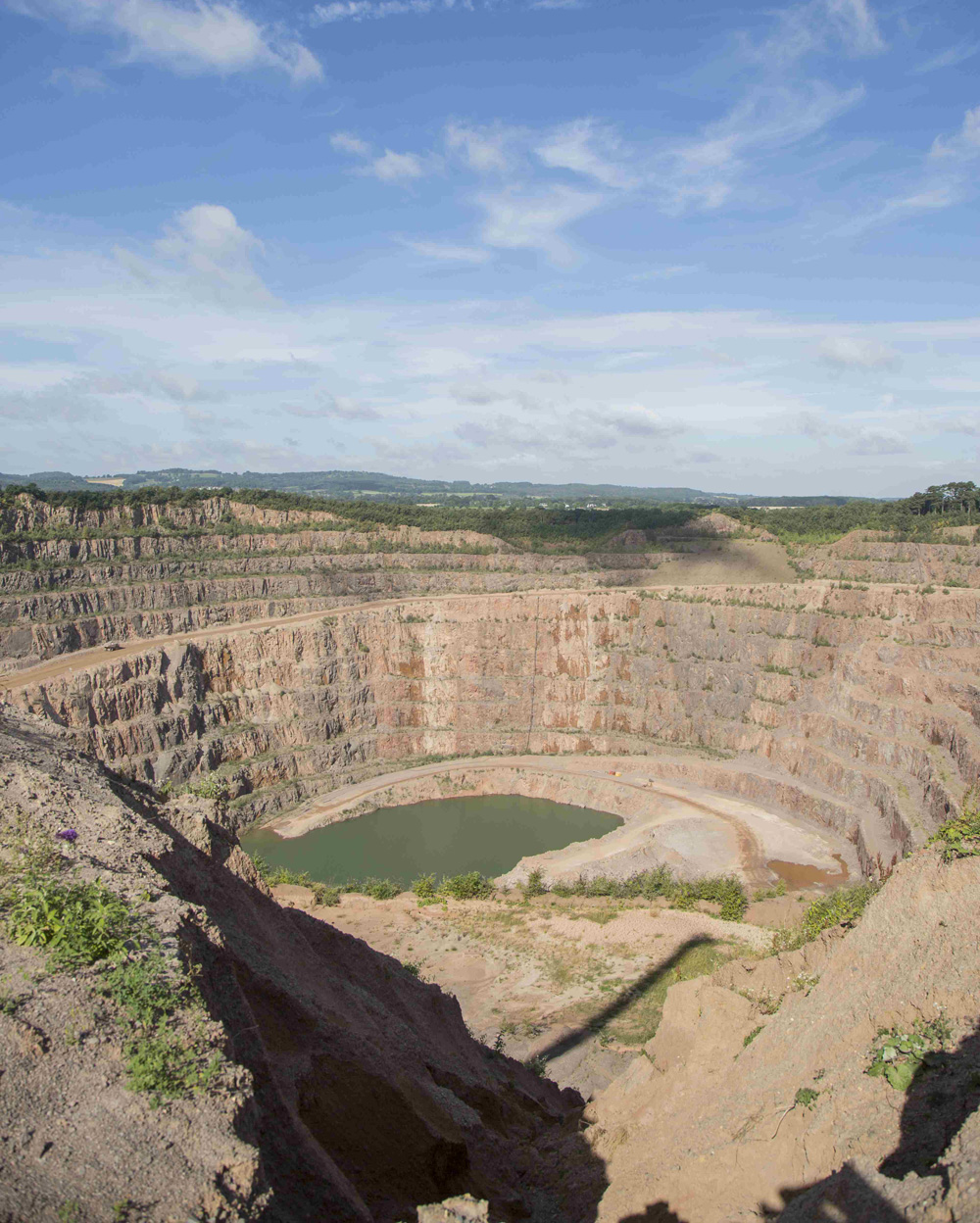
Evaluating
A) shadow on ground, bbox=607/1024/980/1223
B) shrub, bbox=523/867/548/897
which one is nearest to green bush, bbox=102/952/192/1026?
shadow on ground, bbox=607/1024/980/1223

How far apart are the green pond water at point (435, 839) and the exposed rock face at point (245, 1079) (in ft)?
79.0

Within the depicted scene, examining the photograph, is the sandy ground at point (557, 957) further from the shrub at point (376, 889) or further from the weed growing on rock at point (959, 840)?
the weed growing on rock at point (959, 840)

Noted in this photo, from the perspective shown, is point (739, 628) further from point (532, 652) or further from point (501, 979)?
point (501, 979)

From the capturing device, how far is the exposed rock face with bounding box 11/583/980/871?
145 ft

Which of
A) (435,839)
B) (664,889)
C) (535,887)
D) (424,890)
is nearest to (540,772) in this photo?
(435,839)

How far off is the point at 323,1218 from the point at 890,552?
63020 mm

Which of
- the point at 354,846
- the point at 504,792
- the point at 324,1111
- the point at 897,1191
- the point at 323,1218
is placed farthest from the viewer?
the point at 504,792

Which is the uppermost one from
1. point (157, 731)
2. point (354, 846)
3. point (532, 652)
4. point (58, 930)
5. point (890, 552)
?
point (890, 552)

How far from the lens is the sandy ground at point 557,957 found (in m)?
24.8

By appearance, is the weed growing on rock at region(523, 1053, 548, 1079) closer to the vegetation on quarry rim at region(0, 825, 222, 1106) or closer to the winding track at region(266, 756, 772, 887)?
the vegetation on quarry rim at region(0, 825, 222, 1106)

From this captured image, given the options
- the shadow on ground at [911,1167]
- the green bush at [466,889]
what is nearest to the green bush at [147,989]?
the shadow on ground at [911,1167]

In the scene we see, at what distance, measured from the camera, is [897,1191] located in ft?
25.2

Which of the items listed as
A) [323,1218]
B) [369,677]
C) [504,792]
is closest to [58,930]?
[323,1218]

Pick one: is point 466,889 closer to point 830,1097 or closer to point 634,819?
point 634,819
